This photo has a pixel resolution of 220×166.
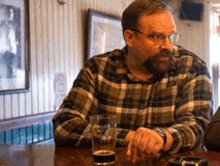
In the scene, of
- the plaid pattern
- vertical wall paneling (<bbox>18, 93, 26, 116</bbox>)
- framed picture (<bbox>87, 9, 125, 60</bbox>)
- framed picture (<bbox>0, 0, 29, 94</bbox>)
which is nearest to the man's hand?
the plaid pattern

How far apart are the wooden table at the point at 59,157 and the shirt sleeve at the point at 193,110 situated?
11 cm

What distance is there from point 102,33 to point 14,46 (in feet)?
4.38

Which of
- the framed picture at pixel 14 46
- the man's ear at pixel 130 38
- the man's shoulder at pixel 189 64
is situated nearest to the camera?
the man's shoulder at pixel 189 64

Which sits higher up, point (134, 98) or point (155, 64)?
point (155, 64)

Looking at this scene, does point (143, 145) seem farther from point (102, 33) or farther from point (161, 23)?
point (102, 33)

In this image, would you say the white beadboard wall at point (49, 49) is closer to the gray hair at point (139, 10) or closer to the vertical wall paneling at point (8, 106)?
the vertical wall paneling at point (8, 106)

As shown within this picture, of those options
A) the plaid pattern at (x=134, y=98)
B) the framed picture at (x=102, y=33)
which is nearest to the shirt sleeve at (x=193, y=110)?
the plaid pattern at (x=134, y=98)

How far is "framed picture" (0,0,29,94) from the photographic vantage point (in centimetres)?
246

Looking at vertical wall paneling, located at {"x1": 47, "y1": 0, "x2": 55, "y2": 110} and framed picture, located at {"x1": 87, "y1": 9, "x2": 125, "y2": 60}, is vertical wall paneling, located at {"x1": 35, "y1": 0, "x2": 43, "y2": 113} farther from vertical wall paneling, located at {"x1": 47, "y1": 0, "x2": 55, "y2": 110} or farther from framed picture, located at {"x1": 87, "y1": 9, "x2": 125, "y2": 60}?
framed picture, located at {"x1": 87, "y1": 9, "x2": 125, "y2": 60}

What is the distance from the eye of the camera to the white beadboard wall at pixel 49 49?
2723 mm

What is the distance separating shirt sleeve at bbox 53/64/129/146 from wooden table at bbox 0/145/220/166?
122mm

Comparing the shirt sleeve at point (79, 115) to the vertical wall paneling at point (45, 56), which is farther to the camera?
the vertical wall paneling at point (45, 56)

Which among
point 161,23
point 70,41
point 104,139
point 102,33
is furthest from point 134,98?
point 102,33

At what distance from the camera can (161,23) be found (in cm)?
171
